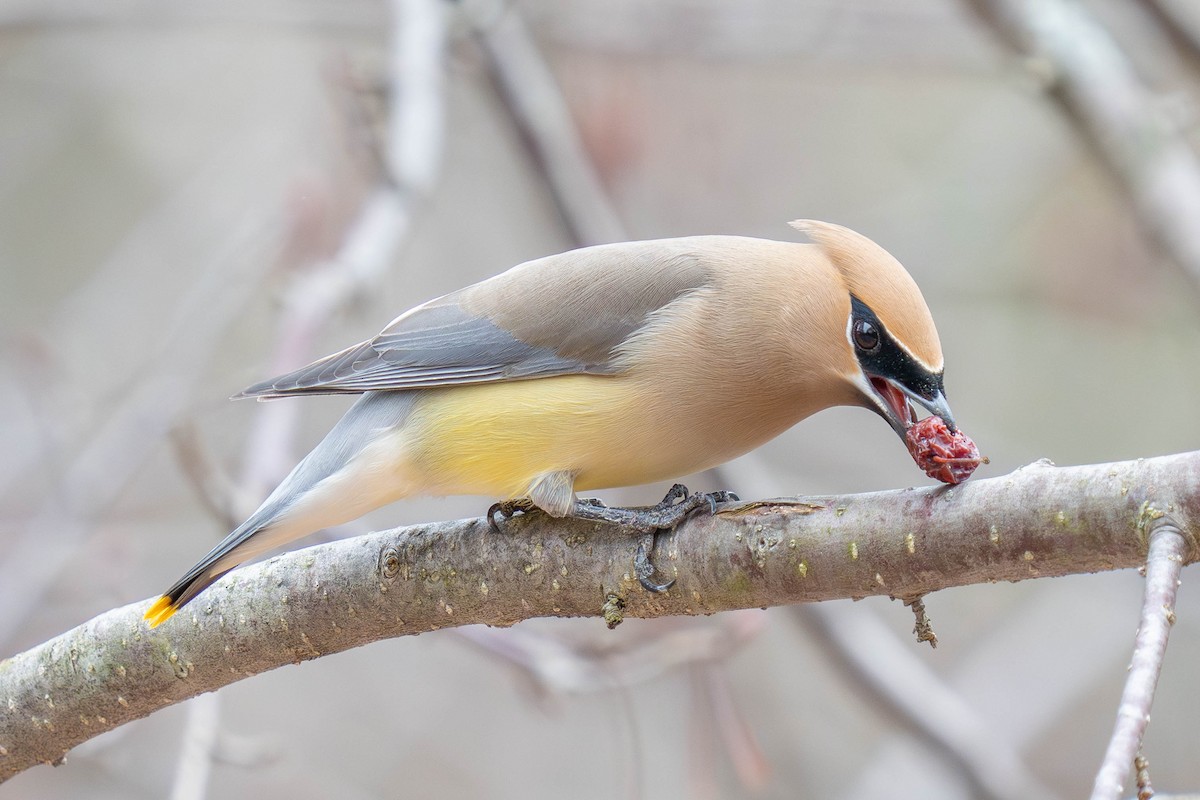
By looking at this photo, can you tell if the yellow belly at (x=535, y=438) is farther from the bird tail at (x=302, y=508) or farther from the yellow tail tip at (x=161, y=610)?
the yellow tail tip at (x=161, y=610)

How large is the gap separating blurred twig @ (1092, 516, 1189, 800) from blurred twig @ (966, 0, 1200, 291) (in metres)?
2.12

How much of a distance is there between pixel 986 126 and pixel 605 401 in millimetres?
4535

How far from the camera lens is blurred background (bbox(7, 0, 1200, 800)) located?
429cm

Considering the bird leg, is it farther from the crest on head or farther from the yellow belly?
the crest on head

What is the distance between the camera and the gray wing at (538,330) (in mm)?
3270

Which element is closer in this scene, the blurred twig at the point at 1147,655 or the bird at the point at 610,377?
the blurred twig at the point at 1147,655

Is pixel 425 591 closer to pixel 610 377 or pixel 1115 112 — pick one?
pixel 610 377

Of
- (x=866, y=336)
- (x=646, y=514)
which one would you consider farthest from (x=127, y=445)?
(x=866, y=336)

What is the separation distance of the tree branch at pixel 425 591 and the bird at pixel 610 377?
133 mm

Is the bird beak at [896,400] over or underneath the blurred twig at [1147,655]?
over

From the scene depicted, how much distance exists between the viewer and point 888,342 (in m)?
2.92

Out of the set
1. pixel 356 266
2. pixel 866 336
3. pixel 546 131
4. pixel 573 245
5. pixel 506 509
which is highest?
pixel 546 131

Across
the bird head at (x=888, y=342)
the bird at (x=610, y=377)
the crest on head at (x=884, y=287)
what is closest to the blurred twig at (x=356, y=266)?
the bird at (x=610, y=377)

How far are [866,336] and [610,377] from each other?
→ 0.66 m
